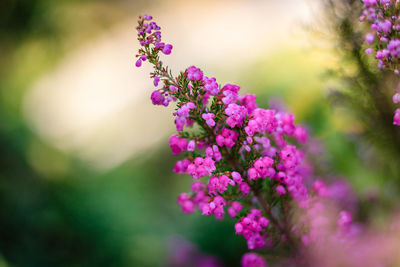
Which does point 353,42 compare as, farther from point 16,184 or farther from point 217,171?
point 16,184

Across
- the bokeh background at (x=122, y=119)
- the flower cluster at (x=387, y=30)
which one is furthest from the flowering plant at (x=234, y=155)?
the bokeh background at (x=122, y=119)

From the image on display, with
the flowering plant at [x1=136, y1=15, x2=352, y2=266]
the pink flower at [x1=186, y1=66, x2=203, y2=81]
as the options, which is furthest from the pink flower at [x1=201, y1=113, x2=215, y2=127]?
the pink flower at [x1=186, y1=66, x2=203, y2=81]

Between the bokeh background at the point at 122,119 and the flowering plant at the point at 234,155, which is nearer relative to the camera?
the flowering plant at the point at 234,155

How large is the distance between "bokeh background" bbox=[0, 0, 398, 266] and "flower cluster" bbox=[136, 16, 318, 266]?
3.99ft

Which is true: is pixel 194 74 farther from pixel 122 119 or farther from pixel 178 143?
pixel 122 119

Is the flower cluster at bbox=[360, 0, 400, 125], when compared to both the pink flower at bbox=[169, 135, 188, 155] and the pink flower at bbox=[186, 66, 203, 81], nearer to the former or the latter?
the pink flower at bbox=[186, 66, 203, 81]

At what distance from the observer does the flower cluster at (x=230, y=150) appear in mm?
1478

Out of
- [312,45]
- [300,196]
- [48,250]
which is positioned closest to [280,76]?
[312,45]

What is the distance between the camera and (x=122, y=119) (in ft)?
29.3

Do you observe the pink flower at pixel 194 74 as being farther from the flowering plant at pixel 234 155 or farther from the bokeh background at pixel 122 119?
the bokeh background at pixel 122 119

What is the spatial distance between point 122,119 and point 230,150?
755cm

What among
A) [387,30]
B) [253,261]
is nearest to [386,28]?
[387,30]

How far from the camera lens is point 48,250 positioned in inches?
174

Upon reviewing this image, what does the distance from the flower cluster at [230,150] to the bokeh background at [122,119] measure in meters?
1.22
